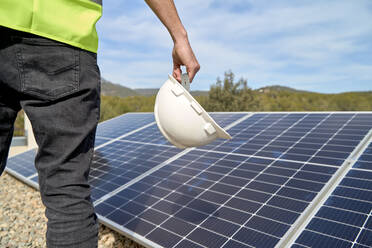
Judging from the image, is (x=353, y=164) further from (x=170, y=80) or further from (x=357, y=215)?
(x=170, y=80)

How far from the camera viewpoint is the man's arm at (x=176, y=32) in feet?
5.47

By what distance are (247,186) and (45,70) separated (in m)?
3.06

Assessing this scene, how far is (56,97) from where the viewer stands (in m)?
1.26

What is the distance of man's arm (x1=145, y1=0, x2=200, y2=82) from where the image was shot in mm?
1667

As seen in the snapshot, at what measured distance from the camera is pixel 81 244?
126cm

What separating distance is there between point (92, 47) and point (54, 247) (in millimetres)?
900

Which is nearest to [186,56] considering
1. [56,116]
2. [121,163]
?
[56,116]

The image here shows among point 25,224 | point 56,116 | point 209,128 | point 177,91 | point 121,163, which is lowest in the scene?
point 25,224

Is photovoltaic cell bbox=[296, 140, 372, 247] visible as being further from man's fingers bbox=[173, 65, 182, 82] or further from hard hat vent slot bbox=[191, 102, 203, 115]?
man's fingers bbox=[173, 65, 182, 82]

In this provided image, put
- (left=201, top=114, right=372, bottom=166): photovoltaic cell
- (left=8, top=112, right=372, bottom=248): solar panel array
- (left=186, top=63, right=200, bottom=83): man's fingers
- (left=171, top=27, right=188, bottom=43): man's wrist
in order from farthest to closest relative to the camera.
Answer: (left=201, top=114, right=372, bottom=166): photovoltaic cell < (left=8, top=112, right=372, bottom=248): solar panel array < (left=186, top=63, right=200, bottom=83): man's fingers < (left=171, top=27, right=188, bottom=43): man's wrist

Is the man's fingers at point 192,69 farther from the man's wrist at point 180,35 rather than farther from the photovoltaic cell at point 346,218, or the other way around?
the photovoltaic cell at point 346,218

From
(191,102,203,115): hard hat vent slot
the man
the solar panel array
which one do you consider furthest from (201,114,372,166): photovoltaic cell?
the man

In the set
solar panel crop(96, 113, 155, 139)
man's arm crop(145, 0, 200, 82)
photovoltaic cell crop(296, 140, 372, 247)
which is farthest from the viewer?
solar panel crop(96, 113, 155, 139)

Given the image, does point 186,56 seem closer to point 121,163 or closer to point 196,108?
point 196,108
